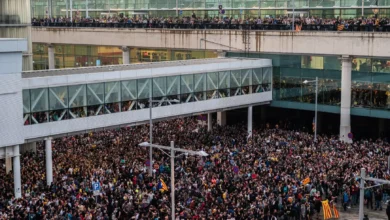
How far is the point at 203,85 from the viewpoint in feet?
177

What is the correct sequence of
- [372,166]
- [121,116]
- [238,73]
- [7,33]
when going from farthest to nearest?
[238,73] < [7,33] < [121,116] < [372,166]

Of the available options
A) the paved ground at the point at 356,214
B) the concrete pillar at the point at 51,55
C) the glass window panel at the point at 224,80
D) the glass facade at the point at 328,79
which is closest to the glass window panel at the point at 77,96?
the glass window panel at the point at 224,80

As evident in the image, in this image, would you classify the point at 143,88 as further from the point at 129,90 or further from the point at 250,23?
the point at 250,23

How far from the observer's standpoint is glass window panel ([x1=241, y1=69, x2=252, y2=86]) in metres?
57.7

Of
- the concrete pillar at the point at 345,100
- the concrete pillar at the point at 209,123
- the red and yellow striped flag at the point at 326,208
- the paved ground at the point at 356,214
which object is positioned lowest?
the paved ground at the point at 356,214

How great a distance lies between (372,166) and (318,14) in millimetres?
27921

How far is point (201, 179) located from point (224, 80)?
17.8 meters

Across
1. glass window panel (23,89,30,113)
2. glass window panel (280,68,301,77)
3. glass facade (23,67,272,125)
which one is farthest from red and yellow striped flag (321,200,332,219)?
glass window panel (280,68,301,77)

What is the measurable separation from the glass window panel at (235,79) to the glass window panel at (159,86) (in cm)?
792

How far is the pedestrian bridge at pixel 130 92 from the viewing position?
1658 inches

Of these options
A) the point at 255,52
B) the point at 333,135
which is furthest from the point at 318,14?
the point at 333,135

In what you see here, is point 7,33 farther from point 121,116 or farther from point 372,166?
point 372,166

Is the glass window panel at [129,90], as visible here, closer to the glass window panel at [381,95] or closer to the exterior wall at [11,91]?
the exterior wall at [11,91]

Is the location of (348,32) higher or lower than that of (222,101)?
higher
